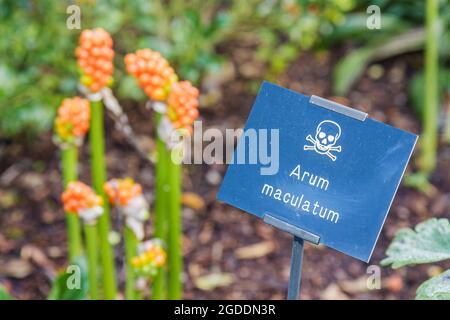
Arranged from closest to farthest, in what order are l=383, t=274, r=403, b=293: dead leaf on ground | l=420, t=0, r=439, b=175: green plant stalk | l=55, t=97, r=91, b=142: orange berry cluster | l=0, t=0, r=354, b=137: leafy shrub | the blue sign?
the blue sign < l=55, t=97, r=91, b=142: orange berry cluster < l=383, t=274, r=403, b=293: dead leaf on ground < l=0, t=0, r=354, b=137: leafy shrub < l=420, t=0, r=439, b=175: green plant stalk

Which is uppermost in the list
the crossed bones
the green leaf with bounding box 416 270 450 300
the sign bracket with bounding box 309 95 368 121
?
the sign bracket with bounding box 309 95 368 121

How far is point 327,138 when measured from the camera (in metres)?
1.10

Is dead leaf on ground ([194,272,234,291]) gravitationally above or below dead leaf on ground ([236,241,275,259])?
below

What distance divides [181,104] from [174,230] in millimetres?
271

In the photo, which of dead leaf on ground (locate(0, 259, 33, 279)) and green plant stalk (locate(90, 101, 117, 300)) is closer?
green plant stalk (locate(90, 101, 117, 300))

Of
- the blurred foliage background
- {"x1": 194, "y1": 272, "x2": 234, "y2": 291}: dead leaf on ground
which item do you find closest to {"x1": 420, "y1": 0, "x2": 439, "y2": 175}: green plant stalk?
the blurred foliage background

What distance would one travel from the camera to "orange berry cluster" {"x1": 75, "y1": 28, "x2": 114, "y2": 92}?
4.18ft

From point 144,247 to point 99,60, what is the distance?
0.37 m

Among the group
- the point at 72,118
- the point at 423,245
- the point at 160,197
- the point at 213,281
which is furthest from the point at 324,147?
the point at 213,281

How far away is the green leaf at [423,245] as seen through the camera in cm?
115

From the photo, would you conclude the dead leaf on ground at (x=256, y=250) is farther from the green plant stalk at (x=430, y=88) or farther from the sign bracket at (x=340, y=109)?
the sign bracket at (x=340, y=109)

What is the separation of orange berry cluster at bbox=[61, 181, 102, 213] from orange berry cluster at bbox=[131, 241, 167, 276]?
0.13 m

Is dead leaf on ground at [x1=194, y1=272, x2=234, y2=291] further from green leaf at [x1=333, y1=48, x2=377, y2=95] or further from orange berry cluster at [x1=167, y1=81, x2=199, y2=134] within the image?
green leaf at [x1=333, y1=48, x2=377, y2=95]

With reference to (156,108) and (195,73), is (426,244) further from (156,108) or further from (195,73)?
(195,73)
